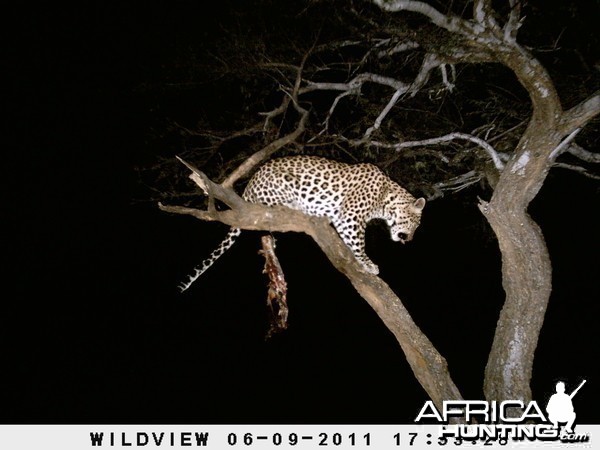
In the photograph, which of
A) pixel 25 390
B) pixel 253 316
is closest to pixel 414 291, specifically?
pixel 253 316

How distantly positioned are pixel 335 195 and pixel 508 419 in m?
2.68

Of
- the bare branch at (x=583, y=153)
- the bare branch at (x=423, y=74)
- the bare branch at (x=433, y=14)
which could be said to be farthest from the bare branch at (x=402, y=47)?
the bare branch at (x=583, y=153)

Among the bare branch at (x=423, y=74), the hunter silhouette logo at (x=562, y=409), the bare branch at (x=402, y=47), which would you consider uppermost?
the bare branch at (x=402, y=47)

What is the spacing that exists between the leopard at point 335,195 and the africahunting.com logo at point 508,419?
1698 millimetres

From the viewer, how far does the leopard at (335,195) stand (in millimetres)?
6250

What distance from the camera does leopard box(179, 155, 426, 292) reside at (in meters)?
6.25

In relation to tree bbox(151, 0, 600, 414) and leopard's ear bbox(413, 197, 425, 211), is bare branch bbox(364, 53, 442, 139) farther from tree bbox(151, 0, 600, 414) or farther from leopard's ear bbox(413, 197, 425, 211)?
leopard's ear bbox(413, 197, 425, 211)

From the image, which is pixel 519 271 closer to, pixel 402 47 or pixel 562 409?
pixel 562 409

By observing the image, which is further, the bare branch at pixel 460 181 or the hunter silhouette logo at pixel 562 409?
the bare branch at pixel 460 181

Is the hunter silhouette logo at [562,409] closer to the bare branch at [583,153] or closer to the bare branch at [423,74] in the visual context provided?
the bare branch at [583,153]

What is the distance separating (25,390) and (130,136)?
19.0ft

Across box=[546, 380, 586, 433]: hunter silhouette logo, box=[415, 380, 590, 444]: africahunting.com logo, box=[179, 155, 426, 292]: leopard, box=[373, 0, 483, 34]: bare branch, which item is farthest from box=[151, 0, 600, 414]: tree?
box=[179, 155, 426, 292]: leopard

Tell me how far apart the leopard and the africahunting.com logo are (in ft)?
5.57

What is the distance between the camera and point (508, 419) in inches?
192
